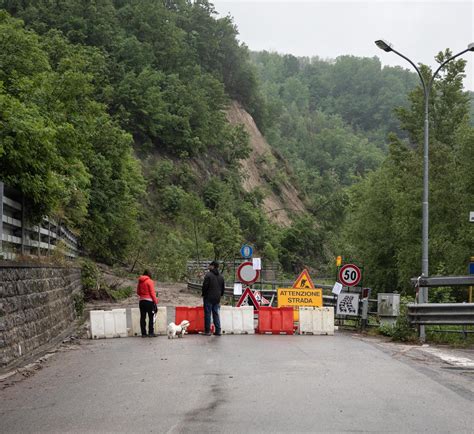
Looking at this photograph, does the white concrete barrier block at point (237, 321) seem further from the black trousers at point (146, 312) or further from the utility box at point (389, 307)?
the utility box at point (389, 307)

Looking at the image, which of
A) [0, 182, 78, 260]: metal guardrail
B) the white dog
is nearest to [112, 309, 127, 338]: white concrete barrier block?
the white dog

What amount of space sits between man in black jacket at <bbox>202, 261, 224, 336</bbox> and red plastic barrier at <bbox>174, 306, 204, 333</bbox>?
68 centimetres

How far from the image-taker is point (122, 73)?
7819 centimetres

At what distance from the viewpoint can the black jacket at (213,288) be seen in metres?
19.3

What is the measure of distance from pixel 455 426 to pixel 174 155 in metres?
74.3

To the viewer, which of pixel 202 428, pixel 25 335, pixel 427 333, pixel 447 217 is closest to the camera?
pixel 202 428

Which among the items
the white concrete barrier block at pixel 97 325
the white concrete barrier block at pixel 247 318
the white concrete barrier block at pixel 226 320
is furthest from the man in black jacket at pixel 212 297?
the white concrete barrier block at pixel 97 325

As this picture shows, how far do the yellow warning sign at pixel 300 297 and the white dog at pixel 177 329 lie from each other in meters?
5.23

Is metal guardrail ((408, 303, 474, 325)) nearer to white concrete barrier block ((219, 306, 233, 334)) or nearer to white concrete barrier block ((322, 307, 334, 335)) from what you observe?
white concrete barrier block ((322, 307, 334, 335))

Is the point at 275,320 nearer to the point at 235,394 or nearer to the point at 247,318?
the point at 247,318

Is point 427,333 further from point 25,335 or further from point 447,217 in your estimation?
point 447,217

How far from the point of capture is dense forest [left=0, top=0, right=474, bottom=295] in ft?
88.3

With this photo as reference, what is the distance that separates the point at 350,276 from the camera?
72.8ft

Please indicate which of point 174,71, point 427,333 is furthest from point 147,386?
point 174,71
